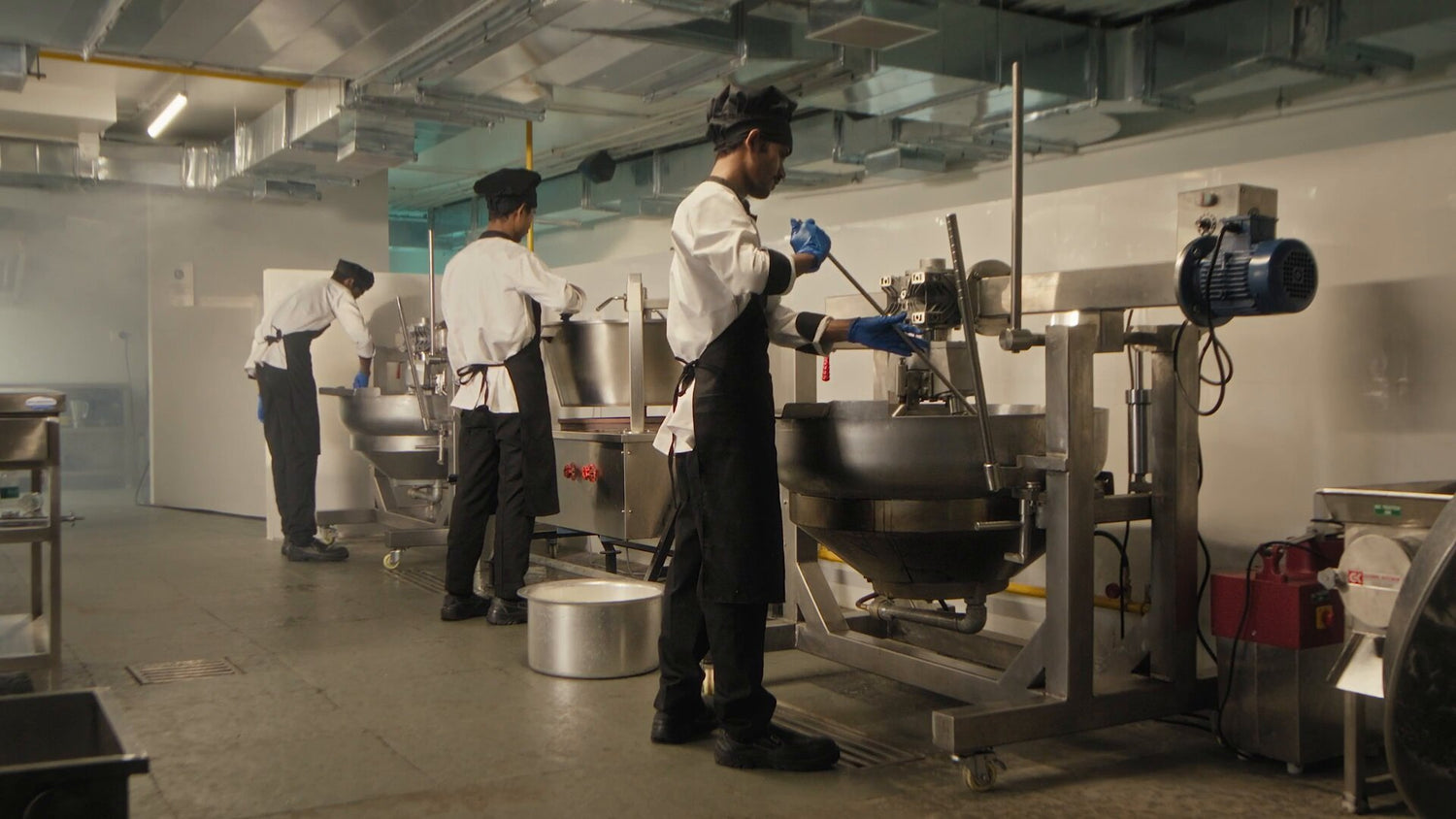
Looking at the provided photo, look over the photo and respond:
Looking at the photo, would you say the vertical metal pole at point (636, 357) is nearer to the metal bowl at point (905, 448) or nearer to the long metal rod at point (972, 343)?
the metal bowl at point (905, 448)

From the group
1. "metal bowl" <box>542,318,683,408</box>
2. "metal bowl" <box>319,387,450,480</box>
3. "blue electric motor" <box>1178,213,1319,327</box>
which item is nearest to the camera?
"blue electric motor" <box>1178,213,1319,327</box>

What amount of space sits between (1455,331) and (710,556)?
1.64m

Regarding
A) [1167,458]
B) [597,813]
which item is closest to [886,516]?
[1167,458]

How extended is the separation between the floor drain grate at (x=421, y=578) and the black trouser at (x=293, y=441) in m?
0.61

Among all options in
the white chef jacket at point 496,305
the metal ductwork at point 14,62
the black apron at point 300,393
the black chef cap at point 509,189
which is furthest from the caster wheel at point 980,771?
the metal ductwork at point 14,62

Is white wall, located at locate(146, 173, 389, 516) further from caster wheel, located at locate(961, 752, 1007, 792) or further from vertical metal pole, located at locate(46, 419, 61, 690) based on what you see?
caster wheel, located at locate(961, 752, 1007, 792)

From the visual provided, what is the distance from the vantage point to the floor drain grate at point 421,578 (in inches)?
187

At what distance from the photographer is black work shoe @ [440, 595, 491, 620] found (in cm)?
404

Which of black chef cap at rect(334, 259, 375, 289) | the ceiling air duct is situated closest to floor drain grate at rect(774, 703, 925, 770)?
the ceiling air duct

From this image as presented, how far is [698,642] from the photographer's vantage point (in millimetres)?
2646

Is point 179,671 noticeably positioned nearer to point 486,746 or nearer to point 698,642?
point 486,746

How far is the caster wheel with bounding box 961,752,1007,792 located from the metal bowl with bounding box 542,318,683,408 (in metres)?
2.05

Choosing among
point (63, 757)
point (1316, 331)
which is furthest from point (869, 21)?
point (63, 757)

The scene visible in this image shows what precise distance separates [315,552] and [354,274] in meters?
1.31
